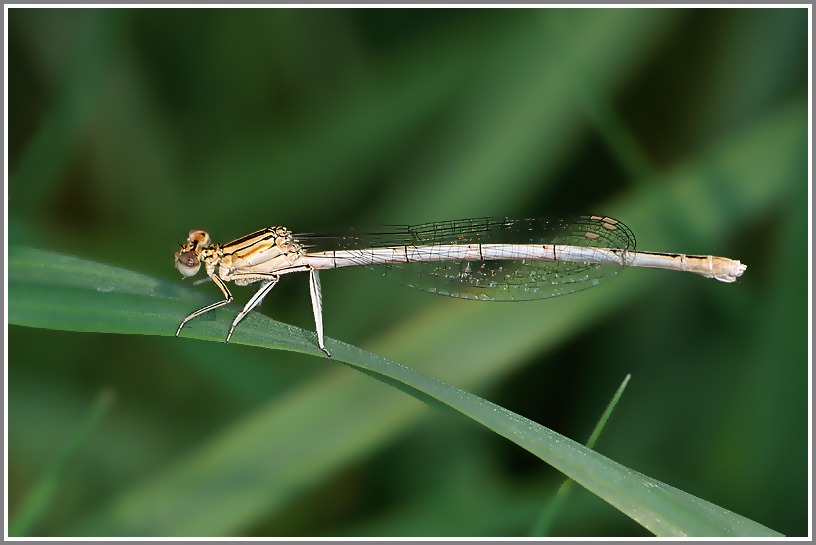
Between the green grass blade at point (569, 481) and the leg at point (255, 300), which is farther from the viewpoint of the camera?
the leg at point (255, 300)

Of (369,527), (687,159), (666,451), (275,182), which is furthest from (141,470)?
(687,159)

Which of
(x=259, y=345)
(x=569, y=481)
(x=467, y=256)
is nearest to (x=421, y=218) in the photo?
(x=467, y=256)

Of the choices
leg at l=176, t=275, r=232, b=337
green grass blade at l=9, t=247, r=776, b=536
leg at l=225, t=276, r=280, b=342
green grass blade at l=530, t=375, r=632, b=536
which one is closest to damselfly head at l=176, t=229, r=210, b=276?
leg at l=176, t=275, r=232, b=337

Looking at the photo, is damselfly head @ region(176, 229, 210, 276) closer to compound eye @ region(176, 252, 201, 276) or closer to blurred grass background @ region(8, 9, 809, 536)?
compound eye @ region(176, 252, 201, 276)

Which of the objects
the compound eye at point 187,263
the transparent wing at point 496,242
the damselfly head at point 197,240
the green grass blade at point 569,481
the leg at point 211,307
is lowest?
the green grass blade at point 569,481

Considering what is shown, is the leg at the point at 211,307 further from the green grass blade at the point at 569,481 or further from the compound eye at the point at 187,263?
the green grass blade at the point at 569,481

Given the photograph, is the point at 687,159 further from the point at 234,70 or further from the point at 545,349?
the point at 234,70

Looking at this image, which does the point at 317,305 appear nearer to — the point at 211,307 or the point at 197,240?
the point at 211,307

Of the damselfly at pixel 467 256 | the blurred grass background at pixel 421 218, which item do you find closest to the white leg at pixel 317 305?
the damselfly at pixel 467 256

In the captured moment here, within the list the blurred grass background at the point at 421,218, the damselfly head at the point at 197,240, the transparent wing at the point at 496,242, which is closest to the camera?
the blurred grass background at the point at 421,218
